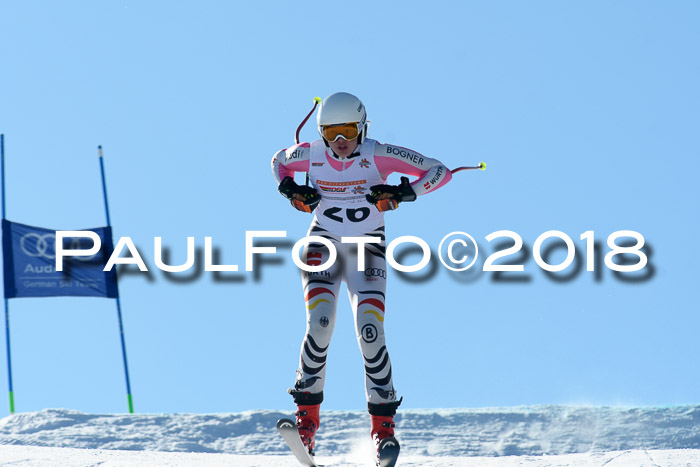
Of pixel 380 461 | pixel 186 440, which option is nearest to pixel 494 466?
pixel 380 461

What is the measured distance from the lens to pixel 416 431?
30.9 m

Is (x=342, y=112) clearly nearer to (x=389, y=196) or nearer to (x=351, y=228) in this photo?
(x=389, y=196)

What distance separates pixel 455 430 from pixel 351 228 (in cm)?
2435

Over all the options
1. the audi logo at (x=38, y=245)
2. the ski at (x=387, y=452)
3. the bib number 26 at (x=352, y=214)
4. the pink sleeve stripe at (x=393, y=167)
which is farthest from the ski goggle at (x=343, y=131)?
the audi logo at (x=38, y=245)

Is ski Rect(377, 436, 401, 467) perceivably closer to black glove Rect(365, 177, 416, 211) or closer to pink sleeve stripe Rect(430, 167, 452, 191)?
black glove Rect(365, 177, 416, 211)

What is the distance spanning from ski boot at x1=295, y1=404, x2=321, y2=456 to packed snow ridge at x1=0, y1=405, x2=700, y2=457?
14.9 meters

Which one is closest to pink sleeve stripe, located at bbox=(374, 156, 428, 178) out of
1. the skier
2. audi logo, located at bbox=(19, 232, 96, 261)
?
the skier

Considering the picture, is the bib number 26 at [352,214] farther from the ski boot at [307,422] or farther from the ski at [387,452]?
the ski at [387,452]

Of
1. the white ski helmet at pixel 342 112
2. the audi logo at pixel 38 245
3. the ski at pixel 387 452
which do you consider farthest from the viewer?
the audi logo at pixel 38 245

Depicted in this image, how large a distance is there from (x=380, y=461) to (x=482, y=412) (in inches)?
968

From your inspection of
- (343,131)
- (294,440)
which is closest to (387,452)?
(294,440)

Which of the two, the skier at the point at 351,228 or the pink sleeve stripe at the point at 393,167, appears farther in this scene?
the pink sleeve stripe at the point at 393,167

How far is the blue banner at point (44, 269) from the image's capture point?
19969mm

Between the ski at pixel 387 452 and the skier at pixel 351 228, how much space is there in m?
0.13
